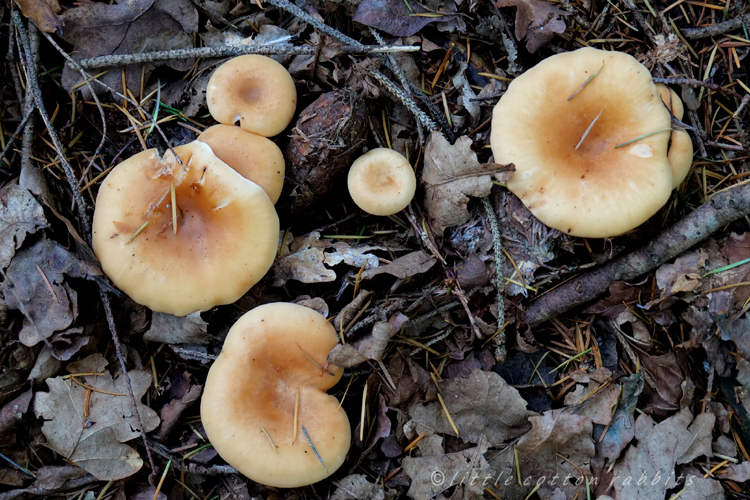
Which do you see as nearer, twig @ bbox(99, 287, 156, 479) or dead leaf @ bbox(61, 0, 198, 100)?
twig @ bbox(99, 287, 156, 479)

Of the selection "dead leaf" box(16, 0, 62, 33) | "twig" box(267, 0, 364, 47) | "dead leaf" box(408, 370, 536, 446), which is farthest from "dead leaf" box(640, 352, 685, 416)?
"dead leaf" box(16, 0, 62, 33)

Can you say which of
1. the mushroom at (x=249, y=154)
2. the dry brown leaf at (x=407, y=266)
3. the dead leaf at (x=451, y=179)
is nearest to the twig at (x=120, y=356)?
the mushroom at (x=249, y=154)

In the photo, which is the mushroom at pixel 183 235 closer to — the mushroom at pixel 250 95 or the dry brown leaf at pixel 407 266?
the mushroom at pixel 250 95

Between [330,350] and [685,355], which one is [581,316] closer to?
[685,355]

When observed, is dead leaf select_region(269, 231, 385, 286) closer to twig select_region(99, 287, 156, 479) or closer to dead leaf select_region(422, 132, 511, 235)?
dead leaf select_region(422, 132, 511, 235)

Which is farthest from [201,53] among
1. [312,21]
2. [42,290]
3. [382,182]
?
[42,290]

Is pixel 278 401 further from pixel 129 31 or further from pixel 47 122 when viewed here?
pixel 129 31
